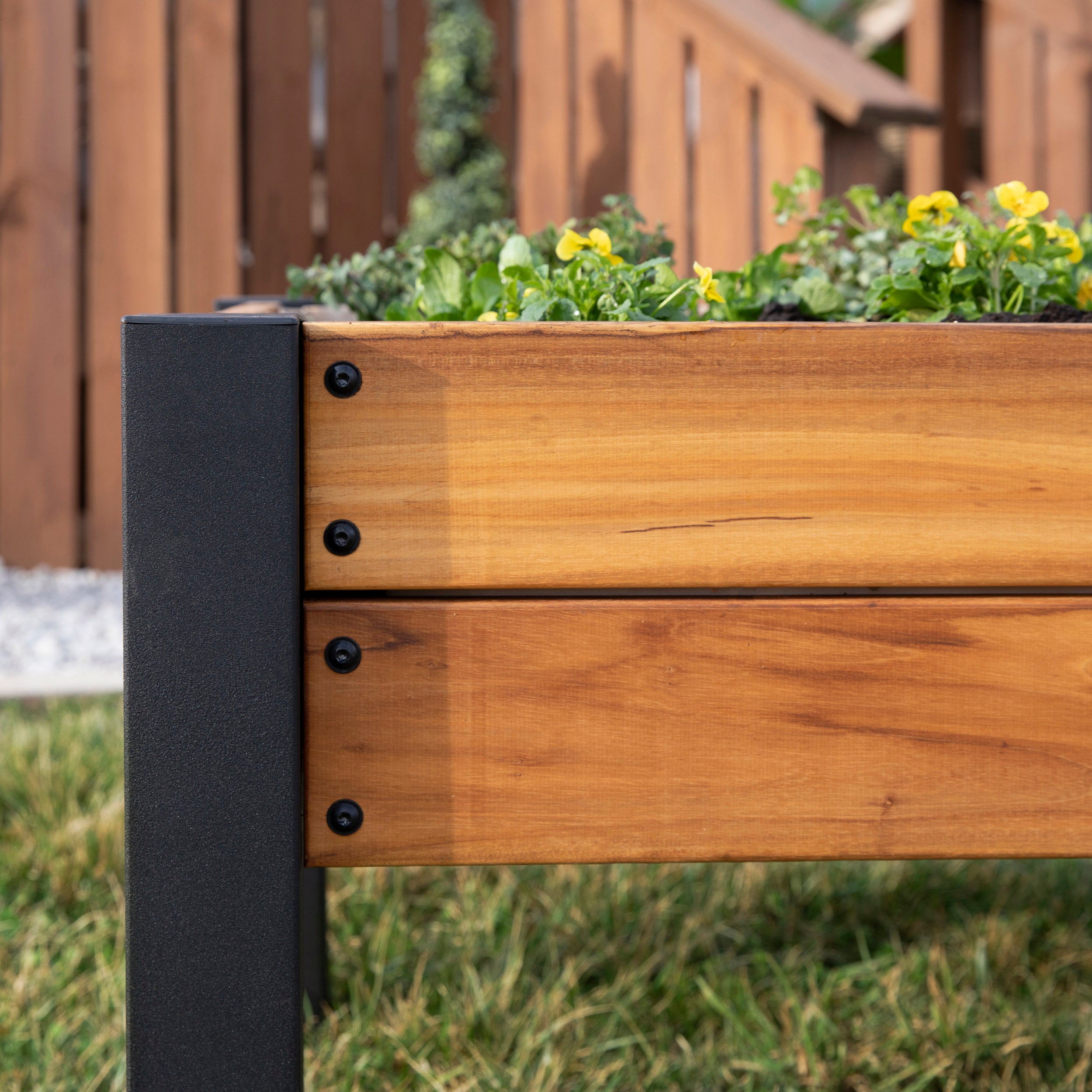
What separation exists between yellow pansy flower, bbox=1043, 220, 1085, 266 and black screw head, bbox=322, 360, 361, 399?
0.68 metres

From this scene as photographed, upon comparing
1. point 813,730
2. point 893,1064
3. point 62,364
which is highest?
point 62,364

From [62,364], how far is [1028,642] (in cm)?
403

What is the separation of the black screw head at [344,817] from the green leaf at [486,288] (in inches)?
19.3

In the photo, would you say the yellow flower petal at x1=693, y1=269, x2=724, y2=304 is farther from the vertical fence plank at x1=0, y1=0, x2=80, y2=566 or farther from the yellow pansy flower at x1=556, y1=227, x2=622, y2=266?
the vertical fence plank at x1=0, y1=0, x2=80, y2=566

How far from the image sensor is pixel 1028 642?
29.7 inches

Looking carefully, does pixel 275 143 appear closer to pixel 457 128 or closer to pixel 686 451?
pixel 457 128

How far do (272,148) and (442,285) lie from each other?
3.50 meters

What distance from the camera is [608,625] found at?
73cm

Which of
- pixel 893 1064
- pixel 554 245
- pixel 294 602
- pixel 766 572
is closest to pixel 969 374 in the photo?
pixel 766 572

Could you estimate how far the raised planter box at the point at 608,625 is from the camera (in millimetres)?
689

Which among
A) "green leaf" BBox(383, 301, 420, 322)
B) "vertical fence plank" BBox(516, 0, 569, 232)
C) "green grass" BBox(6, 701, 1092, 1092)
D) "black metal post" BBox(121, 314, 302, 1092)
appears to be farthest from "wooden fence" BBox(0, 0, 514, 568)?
"black metal post" BBox(121, 314, 302, 1092)

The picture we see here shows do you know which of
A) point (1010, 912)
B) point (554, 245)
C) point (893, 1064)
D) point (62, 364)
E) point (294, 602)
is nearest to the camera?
point (294, 602)

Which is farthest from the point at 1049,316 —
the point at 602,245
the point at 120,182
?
the point at 120,182

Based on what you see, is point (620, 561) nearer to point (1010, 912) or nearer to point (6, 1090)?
point (6, 1090)
